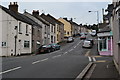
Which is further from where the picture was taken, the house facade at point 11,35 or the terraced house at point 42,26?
the terraced house at point 42,26

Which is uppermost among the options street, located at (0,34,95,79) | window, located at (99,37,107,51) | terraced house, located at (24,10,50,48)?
terraced house, located at (24,10,50,48)

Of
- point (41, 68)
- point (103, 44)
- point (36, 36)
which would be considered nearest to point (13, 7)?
point (36, 36)

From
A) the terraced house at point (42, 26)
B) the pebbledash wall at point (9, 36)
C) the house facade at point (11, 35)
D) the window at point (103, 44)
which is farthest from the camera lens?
the terraced house at point (42, 26)

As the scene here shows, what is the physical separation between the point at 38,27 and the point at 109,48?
18466mm

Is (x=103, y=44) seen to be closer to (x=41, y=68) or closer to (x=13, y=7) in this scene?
(x=13, y=7)

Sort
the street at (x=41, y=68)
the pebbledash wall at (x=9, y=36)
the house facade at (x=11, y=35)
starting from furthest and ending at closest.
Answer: the house facade at (x=11, y=35) → the pebbledash wall at (x=9, y=36) → the street at (x=41, y=68)

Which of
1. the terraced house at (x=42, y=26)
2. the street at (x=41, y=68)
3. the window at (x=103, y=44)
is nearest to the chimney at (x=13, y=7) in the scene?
the terraced house at (x=42, y=26)

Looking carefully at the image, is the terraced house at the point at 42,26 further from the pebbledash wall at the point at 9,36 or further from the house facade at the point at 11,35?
the pebbledash wall at the point at 9,36

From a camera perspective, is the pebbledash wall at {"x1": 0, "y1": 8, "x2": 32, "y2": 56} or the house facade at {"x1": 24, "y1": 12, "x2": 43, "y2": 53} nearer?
the pebbledash wall at {"x1": 0, "y1": 8, "x2": 32, "y2": 56}

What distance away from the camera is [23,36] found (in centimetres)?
4078

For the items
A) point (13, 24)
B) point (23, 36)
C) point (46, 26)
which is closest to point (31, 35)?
point (23, 36)

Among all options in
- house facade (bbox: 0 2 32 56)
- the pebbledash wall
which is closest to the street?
the pebbledash wall

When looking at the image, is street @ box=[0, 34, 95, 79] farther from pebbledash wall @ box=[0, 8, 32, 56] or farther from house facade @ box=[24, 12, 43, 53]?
house facade @ box=[24, 12, 43, 53]

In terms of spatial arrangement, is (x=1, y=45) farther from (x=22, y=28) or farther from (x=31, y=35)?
(x=31, y=35)
